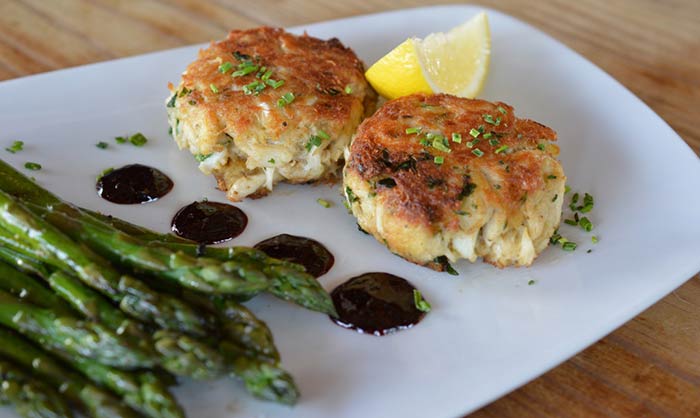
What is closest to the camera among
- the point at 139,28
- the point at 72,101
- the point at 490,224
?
the point at 490,224

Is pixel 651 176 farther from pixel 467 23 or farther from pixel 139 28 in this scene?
pixel 139 28

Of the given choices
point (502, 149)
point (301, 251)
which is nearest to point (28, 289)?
point (301, 251)

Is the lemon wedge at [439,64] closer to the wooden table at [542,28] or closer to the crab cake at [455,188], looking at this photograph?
the crab cake at [455,188]

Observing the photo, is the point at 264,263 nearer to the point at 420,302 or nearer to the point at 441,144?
the point at 420,302

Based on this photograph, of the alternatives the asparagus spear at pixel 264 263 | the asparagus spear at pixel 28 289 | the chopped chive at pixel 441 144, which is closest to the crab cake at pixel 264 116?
the chopped chive at pixel 441 144

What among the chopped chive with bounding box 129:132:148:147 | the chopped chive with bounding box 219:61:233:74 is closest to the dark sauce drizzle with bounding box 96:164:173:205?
the chopped chive with bounding box 129:132:148:147

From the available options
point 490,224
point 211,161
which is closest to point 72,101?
point 211,161
